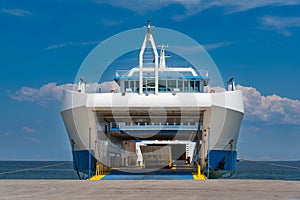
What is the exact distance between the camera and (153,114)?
22609mm

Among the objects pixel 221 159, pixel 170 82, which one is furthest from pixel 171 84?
pixel 221 159

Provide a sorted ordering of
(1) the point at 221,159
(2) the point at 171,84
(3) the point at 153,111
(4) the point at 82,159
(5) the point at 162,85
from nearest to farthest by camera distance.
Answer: (3) the point at 153,111
(4) the point at 82,159
(1) the point at 221,159
(2) the point at 171,84
(5) the point at 162,85

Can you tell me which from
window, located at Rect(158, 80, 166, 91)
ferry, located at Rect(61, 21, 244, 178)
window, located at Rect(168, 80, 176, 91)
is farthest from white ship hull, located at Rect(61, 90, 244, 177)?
window, located at Rect(158, 80, 166, 91)

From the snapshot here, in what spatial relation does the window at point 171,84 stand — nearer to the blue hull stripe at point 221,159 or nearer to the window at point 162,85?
the window at point 162,85

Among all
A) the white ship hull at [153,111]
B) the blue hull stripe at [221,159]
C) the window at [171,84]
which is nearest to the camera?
the white ship hull at [153,111]

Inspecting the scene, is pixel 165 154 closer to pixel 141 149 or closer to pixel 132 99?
pixel 141 149

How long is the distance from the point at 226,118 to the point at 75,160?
6957 millimetres

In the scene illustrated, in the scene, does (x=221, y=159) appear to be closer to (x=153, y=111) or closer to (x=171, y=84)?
(x=153, y=111)

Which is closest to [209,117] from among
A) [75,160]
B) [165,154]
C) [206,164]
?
[206,164]

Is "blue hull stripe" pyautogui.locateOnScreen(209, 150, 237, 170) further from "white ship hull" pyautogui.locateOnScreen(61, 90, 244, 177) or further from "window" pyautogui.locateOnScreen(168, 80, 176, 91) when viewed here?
"window" pyautogui.locateOnScreen(168, 80, 176, 91)

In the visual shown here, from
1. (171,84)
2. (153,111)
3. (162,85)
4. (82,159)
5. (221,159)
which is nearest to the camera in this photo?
(153,111)

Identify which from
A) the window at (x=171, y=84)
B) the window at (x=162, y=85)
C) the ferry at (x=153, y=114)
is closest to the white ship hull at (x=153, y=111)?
the ferry at (x=153, y=114)

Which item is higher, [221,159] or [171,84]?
[171,84]

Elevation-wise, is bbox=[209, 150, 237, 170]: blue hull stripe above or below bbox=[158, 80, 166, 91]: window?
below
